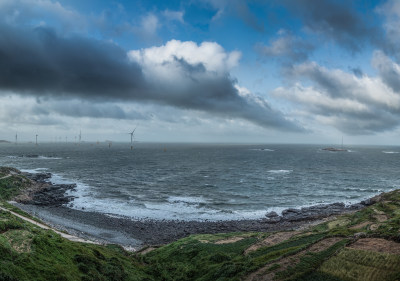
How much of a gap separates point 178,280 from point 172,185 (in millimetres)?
60903

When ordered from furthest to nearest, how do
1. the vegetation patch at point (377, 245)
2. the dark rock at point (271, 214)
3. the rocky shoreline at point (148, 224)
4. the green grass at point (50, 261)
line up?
the dark rock at point (271, 214)
the rocky shoreline at point (148, 224)
the vegetation patch at point (377, 245)
the green grass at point (50, 261)

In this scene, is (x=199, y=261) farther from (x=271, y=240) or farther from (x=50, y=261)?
(x=50, y=261)

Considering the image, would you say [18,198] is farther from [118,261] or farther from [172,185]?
[118,261]

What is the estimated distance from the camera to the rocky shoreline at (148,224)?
139 feet

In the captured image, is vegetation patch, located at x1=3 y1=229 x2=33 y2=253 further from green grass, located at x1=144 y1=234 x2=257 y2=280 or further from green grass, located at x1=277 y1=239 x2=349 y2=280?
Result: green grass, located at x1=277 y1=239 x2=349 y2=280

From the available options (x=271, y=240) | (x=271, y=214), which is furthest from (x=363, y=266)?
(x=271, y=214)

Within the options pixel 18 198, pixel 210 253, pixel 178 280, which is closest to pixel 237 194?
pixel 210 253

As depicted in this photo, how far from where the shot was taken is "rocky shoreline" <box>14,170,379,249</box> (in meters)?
42.2

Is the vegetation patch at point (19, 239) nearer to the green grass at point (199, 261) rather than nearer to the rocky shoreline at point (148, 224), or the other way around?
the green grass at point (199, 261)

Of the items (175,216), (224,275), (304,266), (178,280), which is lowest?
(175,216)

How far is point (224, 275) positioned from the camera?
838 inches

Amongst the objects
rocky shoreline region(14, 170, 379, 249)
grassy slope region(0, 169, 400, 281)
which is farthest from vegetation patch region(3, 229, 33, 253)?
rocky shoreline region(14, 170, 379, 249)

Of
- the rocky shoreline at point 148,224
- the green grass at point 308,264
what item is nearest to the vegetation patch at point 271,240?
the green grass at point 308,264

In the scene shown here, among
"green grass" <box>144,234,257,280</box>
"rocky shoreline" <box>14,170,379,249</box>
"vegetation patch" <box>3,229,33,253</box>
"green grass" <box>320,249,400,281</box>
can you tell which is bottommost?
"rocky shoreline" <box>14,170,379,249</box>
